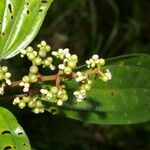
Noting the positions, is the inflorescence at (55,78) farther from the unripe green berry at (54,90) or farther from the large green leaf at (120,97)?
the large green leaf at (120,97)

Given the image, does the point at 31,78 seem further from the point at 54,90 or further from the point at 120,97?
the point at 120,97

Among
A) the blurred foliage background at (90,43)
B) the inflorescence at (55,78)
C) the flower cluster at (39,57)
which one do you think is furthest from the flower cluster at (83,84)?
the blurred foliage background at (90,43)

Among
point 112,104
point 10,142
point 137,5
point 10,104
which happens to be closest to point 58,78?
point 10,142

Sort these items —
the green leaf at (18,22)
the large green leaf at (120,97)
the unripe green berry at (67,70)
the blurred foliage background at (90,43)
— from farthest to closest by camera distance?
1. the blurred foliage background at (90,43)
2. the large green leaf at (120,97)
3. the green leaf at (18,22)
4. the unripe green berry at (67,70)

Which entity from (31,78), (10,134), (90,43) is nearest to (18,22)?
(31,78)

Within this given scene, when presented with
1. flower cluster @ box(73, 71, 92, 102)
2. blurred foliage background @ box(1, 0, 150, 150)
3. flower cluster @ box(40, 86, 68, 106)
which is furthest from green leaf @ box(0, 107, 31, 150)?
blurred foliage background @ box(1, 0, 150, 150)

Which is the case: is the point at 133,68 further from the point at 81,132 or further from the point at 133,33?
the point at 133,33

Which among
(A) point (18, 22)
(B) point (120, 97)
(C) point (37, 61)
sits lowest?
(B) point (120, 97)

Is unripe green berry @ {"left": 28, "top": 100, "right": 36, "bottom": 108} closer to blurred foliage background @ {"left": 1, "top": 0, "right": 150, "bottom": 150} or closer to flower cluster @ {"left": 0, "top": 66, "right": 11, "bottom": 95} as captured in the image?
flower cluster @ {"left": 0, "top": 66, "right": 11, "bottom": 95}
